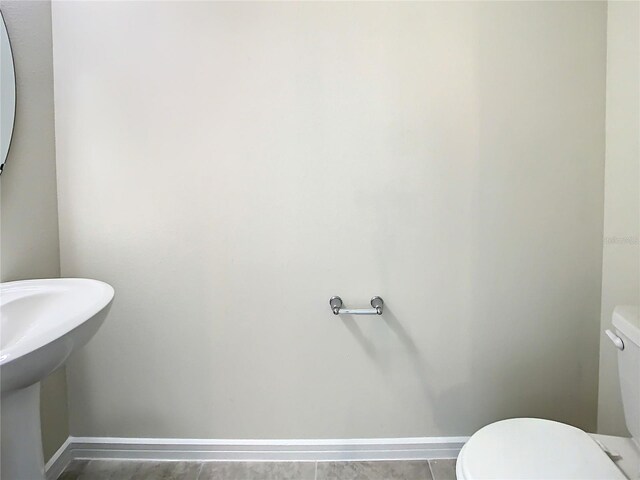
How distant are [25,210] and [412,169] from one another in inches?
56.4

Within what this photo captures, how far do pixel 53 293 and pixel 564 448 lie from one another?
1.56 meters

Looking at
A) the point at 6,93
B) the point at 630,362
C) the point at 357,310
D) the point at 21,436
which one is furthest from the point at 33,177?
the point at 630,362

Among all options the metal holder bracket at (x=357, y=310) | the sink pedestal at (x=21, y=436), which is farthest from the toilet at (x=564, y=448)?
the sink pedestal at (x=21, y=436)

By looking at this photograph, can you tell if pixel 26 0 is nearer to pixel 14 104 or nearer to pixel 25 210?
pixel 14 104

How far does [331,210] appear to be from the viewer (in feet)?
4.63

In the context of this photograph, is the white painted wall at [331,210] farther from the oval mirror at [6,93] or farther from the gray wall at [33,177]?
the oval mirror at [6,93]

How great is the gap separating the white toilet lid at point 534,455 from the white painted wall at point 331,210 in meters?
0.45

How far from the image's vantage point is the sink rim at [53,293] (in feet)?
2.45

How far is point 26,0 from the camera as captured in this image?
1261mm

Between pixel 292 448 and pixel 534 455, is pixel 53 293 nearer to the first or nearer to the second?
pixel 292 448

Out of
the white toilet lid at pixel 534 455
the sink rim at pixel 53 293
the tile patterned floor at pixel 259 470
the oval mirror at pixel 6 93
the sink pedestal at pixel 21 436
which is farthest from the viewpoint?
the tile patterned floor at pixel 259 470

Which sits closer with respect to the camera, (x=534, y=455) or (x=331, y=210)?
(x=534, y=455)

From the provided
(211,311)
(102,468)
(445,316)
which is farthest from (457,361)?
(102,468)

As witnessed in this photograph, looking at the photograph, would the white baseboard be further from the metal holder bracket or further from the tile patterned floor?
the metal holder bracket
